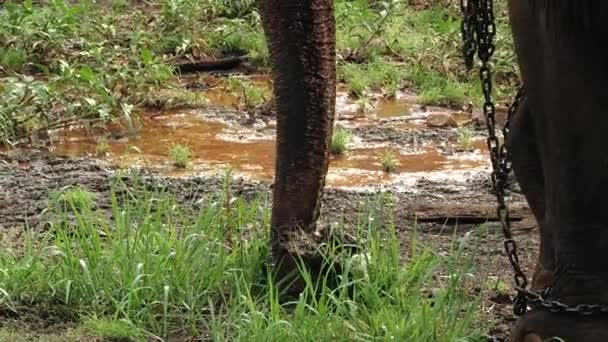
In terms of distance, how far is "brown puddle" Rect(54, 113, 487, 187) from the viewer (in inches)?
234

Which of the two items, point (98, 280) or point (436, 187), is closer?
point (98, 280)

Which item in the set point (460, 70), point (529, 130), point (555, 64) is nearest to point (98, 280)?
point (529, 130)

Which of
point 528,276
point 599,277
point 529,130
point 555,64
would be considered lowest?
point 528,276

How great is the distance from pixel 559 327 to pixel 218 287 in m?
1.17

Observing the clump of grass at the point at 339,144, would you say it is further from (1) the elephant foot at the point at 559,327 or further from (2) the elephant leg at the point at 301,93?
(1) the elephant foot at the point at 559,327

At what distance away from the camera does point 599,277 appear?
277 centimetres

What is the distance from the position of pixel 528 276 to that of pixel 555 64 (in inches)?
60.1

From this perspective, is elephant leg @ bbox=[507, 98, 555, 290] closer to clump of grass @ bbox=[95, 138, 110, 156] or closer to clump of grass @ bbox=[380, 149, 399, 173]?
clump of grass @ bbox=[380, 149, 399, 173]

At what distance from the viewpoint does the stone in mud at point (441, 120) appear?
271 inches

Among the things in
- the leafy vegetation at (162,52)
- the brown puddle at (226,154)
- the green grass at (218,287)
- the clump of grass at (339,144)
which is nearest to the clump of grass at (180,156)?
the brown puddle at (226,154)

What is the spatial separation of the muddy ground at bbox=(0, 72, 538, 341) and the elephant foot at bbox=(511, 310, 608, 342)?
2.19ft

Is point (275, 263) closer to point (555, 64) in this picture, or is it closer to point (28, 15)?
point (555, 64)

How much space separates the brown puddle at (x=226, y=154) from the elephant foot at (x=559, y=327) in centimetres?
287

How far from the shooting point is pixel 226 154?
630 centimetres
